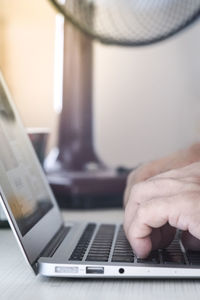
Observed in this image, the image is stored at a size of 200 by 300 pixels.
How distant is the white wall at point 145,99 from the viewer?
159 cm

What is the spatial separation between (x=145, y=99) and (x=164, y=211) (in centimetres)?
109

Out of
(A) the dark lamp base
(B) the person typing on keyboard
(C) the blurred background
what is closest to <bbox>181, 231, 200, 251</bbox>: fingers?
(B) the person typing on keyboard

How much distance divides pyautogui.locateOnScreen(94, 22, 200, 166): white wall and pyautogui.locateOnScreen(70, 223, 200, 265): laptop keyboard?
35.9 inches

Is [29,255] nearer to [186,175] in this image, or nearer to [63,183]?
[186,175]

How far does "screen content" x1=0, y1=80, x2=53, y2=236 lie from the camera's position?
0.58 meters

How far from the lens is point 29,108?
1.58m

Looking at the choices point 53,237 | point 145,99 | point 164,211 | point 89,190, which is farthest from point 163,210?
point 145,99

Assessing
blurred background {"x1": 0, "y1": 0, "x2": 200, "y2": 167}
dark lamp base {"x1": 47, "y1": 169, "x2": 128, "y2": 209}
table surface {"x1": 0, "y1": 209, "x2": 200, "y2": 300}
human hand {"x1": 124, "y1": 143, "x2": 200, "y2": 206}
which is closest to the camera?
table surface {"x1": 0, "y1": 209, "x2": 200, "y2": 300}

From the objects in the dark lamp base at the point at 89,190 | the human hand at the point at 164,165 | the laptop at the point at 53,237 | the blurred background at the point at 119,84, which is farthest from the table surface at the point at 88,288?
the blurred background at the point at 119,84

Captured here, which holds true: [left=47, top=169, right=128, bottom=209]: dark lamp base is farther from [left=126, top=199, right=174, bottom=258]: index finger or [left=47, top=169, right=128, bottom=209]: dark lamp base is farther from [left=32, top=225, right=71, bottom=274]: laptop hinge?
[left=126, top=199, right=174, bottom=258]: index finger

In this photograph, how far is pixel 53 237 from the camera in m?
0.71

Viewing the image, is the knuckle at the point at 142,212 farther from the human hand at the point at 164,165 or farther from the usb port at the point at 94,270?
the human hand at the point at 164,165

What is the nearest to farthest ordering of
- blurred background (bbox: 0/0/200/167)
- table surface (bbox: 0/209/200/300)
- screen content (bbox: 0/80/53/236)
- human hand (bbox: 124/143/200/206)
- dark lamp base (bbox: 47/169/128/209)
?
table surface (bbox: 0/209/200/300) → screen content (bbox: 0/80/53/236) → human hand (bbox: 124/143/200/206) → dark lamp base (bbox: 47/169/128/209) → blurred background (bbox: 0/0/200/167)

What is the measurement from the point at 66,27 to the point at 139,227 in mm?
775
